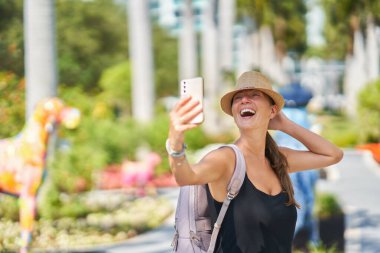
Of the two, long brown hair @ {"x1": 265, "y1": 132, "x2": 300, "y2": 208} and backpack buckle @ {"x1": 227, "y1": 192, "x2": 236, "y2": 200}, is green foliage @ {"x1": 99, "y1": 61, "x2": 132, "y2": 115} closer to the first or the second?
long brown hair @ {"x1": 265, "y1": 132, "x2": 300, "y2": 208}

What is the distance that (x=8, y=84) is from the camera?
1016cm

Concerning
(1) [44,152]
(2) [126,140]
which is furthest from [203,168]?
(2) [126,140]

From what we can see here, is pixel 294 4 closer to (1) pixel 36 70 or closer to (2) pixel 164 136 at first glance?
(2) pixel 164 136

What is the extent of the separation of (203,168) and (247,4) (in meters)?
34.7

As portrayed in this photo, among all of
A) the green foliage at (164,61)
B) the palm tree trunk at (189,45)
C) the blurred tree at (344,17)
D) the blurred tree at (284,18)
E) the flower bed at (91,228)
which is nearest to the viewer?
the flower bed at (91,228)

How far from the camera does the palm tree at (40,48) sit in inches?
416

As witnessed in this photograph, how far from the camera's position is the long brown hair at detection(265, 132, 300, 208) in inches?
127

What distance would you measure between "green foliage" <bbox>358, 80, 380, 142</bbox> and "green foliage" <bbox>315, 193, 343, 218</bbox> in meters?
13.6

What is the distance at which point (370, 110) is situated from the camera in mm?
25703

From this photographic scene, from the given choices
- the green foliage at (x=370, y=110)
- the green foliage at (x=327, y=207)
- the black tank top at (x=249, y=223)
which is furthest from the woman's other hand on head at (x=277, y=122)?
the green foliage at (x=370, y=110)

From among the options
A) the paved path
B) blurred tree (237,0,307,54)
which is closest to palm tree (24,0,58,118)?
the paved path

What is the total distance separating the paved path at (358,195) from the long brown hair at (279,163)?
5.73 meters

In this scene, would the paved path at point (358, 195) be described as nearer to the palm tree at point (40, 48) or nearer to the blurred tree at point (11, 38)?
the palm tree at point (40, 48)

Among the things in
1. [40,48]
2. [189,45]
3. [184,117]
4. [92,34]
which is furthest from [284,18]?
[184,117]
